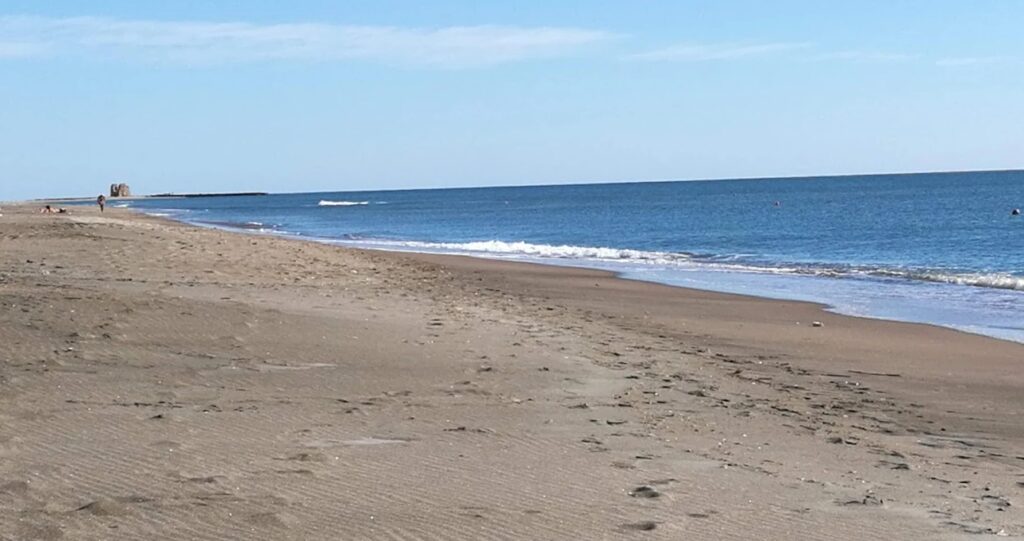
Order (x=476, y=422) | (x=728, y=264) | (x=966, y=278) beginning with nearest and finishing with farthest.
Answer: (x=476, y=422) → (x=966, y=278) → (x=728, y=264)

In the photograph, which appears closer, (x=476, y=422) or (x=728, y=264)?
(x=476, y=422)

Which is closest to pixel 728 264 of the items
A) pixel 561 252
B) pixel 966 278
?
pixel 561 252

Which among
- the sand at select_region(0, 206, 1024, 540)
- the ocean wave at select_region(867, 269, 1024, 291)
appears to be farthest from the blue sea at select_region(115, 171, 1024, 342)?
the sand at select_region(0, 206, 1024, 540)

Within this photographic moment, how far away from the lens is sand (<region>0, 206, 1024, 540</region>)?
6.12 metres

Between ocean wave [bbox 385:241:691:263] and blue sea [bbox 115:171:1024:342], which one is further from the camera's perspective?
ocean wave [bbox 385:241:691:263]

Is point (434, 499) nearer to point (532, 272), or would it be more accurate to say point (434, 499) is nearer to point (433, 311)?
point (433, 311)

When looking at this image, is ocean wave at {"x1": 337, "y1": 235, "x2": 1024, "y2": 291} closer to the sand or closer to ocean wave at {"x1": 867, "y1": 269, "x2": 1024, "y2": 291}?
ocean wave at {"x1": 867, "y1": 269, "x2": 1024, "y2": 291}

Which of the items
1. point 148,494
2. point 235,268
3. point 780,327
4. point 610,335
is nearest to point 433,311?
point 610,335

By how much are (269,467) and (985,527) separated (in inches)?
159

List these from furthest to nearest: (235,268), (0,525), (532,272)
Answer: (532,272) → (235,268) → (0,525)

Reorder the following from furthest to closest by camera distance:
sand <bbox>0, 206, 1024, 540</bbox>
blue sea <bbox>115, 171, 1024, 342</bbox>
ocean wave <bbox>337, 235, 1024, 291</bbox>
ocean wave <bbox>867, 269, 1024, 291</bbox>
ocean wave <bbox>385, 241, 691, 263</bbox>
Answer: ocean wave <bbox>385, 241, 691, 263</bbox>
ocean wave <bbox>337, 235, 1024, 291</bbox>
ocean wave <bbox>867, 269, 1024, 291</bbox>
blue sea <bbox>115, 171, 1024, 342</bbox>
sand <bbox>0, 206, 1024, 540</bbox>

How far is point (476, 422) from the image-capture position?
8.73 metres

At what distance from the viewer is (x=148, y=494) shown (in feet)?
20.6

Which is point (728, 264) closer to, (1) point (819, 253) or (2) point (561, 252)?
(1) point (819, 253)
